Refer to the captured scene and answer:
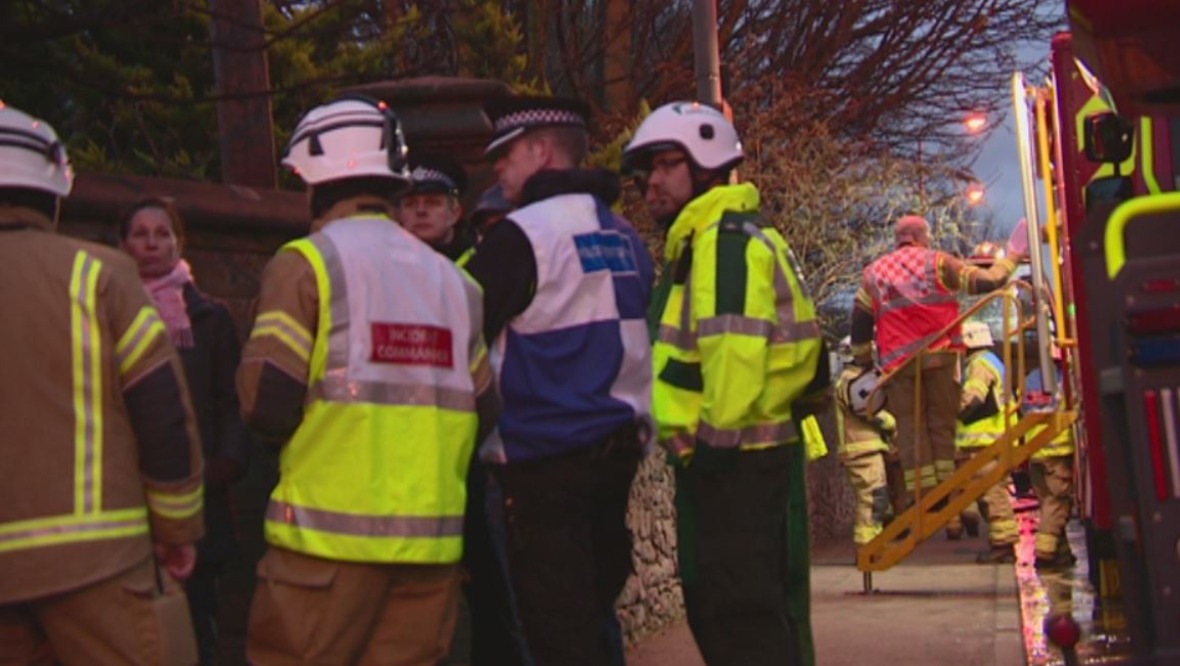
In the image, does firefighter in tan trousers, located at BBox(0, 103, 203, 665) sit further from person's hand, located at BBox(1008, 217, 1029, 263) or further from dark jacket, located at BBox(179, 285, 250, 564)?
person's hand, located at BBox(1008, 217, 1029, 263)

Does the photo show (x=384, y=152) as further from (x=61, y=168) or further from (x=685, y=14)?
(x=685, y=14)

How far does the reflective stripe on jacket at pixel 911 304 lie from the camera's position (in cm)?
1388

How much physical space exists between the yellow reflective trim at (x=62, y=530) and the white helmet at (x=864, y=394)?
31.3 feet

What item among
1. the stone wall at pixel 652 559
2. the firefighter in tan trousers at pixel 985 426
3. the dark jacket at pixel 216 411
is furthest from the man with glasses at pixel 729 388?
the firefighter in tan trousers at pixel 985 426

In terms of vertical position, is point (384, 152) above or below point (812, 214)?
below

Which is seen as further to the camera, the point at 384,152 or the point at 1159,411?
the point at 384,152

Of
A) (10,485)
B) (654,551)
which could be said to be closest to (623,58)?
(654,551)

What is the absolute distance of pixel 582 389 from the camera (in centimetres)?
636

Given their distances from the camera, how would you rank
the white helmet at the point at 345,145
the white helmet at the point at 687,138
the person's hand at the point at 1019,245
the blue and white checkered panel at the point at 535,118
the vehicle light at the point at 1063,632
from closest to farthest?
the white helmet at the point at 345,145
the vehicle light at the point at 1063,632
the blue and white checkered panel at the point at 535,118
the white helmet at the point at 687,138
the person's hand at the point at 1019,245

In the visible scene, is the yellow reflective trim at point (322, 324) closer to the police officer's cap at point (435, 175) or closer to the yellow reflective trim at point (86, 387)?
the yellow reflective trim at point (86, 387)

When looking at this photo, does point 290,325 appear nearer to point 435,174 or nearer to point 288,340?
point 288,340

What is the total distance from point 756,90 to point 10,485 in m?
16.8

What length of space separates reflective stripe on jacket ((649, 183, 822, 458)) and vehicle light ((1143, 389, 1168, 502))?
1578mm

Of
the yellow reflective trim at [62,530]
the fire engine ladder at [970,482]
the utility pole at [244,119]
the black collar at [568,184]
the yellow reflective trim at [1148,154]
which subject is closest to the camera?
the yellow reflective trim at [62,530]
